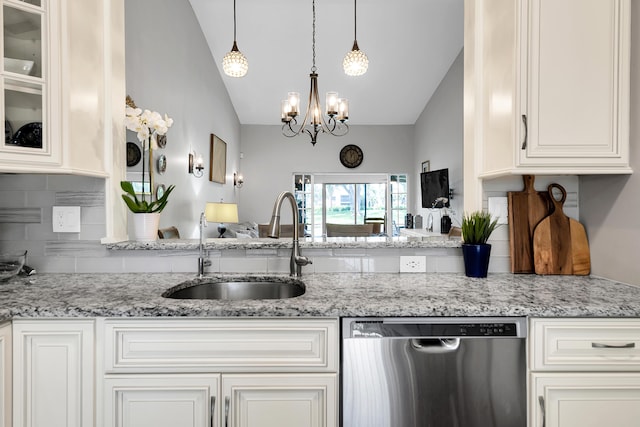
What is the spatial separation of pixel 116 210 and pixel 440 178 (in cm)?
476

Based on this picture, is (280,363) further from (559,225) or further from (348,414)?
(559,225)

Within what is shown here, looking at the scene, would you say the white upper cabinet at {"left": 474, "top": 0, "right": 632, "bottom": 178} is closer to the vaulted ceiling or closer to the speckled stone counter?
the speckled stone counter

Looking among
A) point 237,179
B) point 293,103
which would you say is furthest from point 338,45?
point 237,179

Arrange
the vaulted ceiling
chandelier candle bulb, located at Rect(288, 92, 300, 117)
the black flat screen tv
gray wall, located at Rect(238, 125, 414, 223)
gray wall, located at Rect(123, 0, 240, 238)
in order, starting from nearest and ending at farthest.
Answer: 1. gray wall, located at Rect(123, 0, 240, 238)
2. chandelier candle bulb, located at Rect(288, 92, 300, 117)
3. the vaulted ceiling
4. the black flat screen tv
5. gray wall, located at Rect(238, 125, 414, 223)

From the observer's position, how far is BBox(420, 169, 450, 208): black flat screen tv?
5.52m

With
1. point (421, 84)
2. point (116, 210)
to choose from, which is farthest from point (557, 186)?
point (421, 84)

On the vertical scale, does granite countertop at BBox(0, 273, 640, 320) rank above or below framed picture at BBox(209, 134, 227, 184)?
below

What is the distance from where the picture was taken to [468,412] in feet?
3.94

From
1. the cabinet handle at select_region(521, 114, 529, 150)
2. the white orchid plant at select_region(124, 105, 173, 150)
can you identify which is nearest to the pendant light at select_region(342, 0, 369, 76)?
the white orchid plant at select_region(124, 105, 173, 150)

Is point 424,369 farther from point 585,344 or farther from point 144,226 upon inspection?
point 144,226

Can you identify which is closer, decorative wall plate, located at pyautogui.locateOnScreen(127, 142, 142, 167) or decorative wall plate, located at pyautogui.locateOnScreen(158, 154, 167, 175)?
decorative wall plate, located at pyautogui.locateOnScreen(127, 142, 142, 167)

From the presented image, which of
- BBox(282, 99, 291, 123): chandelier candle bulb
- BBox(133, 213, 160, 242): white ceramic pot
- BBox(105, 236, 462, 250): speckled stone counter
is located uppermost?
BBox(282, 99, 291, 123): chandelier candle bulb

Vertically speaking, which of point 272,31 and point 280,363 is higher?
point 272,31

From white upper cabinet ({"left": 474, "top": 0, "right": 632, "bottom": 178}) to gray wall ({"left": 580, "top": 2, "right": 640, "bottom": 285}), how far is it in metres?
0.05
